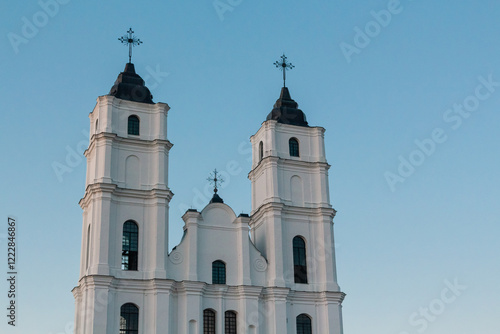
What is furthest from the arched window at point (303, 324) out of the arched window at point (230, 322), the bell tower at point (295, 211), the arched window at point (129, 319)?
the arched window at point (129, 319)

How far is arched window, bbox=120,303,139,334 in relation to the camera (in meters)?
32.8

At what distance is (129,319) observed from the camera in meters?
33.1

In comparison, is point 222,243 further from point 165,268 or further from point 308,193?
point 308,193

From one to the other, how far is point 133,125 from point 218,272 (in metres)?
8.60

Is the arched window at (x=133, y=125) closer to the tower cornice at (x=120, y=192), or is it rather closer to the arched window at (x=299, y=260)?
the tower cornice at (x=120, y=192)

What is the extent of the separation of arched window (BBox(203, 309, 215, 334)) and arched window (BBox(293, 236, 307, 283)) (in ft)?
16.1

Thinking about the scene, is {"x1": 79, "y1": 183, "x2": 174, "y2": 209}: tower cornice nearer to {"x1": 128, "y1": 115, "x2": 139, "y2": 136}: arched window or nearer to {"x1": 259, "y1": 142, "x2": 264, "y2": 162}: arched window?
{"x1": 128, "y1": 115, "x2": 139, "y2": 136}: arched window

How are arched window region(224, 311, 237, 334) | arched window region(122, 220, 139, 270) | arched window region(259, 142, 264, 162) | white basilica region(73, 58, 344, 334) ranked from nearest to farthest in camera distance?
white basilica region(73, 58, 344, 334) → arched window region(122, 220, 139, 270) → arched window region(224, 311, 237, 334) → arched window region(259, 142, 264, 162)

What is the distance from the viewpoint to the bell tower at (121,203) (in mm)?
32812

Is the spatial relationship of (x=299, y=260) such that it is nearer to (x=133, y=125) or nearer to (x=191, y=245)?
(x=191, y=245)

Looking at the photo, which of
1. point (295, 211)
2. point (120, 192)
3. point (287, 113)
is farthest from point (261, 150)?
point (120, 192)

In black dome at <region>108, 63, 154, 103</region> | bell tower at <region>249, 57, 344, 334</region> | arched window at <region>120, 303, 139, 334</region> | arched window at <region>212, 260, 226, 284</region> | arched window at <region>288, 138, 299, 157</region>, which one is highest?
black dome at <region>108, 63, 154, 103</region>

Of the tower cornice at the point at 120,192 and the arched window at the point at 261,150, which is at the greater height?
the arched window at the point at 261,150

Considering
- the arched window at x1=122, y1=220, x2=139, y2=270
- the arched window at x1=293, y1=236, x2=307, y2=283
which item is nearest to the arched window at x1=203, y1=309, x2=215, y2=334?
the arched window at x1=122, y1=220, x2=139, y2=270
